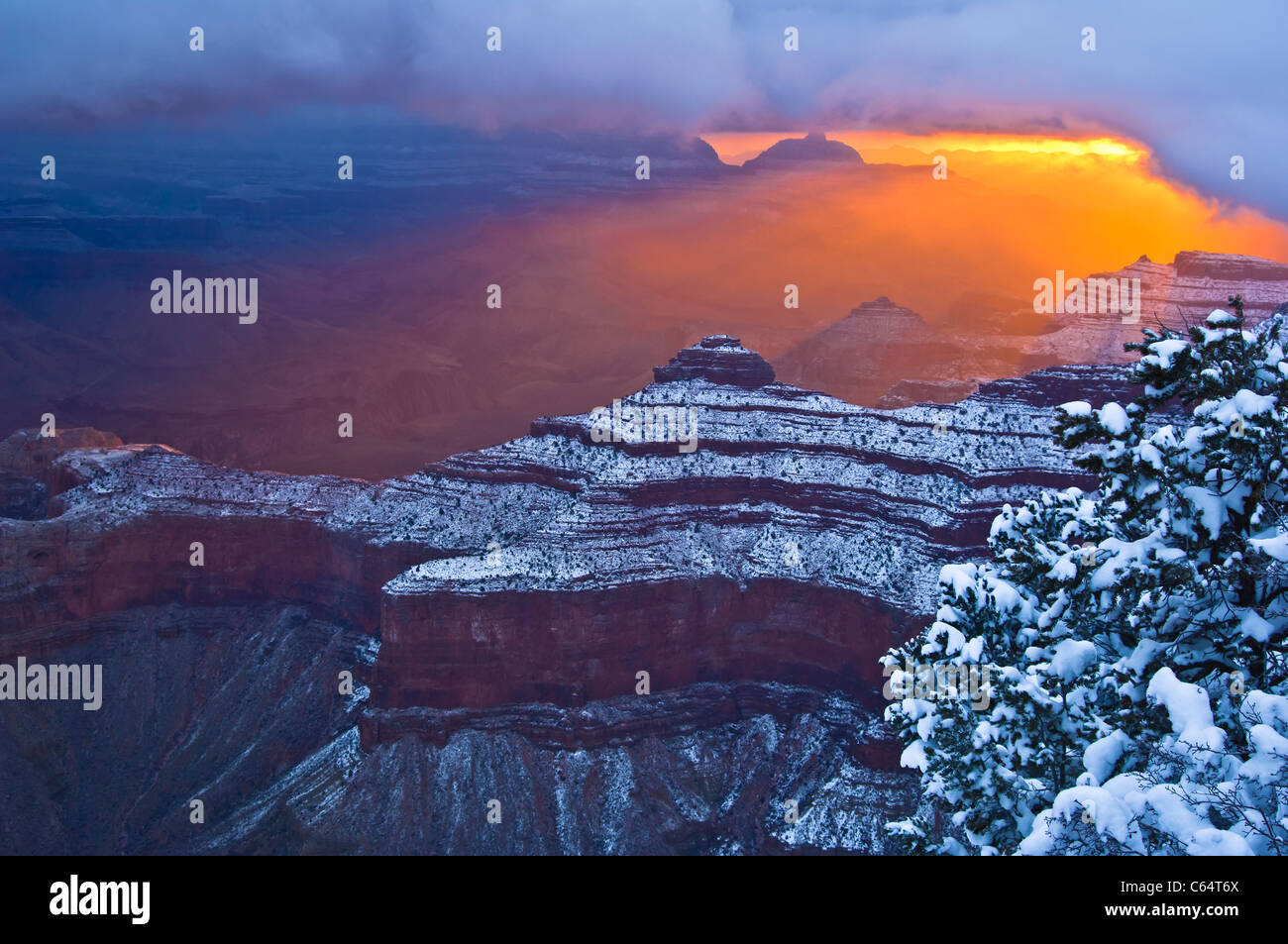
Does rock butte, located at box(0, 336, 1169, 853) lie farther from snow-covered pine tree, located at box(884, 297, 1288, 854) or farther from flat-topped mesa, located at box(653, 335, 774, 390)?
snow-covered pine tree, located at box(884, 297, 1288, 854)

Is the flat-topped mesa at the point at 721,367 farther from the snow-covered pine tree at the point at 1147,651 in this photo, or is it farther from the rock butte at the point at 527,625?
the snow-covered pine tree at the point at 1147,651

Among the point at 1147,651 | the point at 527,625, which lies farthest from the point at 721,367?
→ the point at 1147,651

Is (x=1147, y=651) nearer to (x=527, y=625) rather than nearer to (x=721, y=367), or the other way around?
(x=527, y=625)

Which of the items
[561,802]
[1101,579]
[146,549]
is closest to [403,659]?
[561,802]

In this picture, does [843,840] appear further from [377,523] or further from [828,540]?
[377,523]

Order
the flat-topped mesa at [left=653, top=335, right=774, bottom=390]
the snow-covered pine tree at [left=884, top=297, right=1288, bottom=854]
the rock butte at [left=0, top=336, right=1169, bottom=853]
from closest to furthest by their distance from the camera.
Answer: the snow-covered pine tree at [left=884, top=297, right=1288, bottom=854]
the rock butte at [left=0, top=336, right=1169, bottom=853]
the flat-topped mesa at [left=653, top=335, right=774, bottom=390]

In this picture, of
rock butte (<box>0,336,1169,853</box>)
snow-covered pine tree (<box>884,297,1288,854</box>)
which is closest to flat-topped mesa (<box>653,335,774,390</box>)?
rock butte (<box>0,336,1169,853</box>)

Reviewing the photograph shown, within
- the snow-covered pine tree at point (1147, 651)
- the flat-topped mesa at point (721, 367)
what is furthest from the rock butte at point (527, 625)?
the snow-covered pine tree at point (1147, 651)
